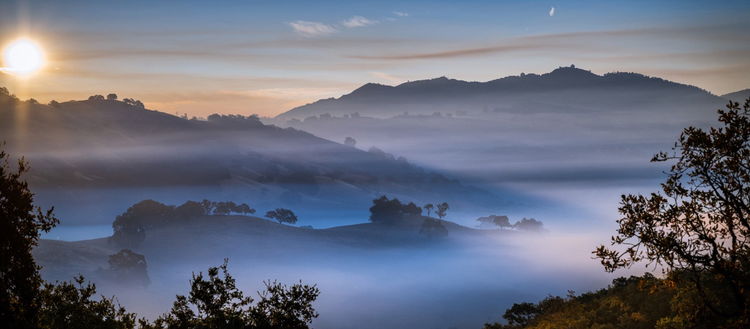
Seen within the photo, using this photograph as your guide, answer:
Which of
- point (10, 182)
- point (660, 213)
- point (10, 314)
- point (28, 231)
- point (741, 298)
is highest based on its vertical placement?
A: point (10, 182)

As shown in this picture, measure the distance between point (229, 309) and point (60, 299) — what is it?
8442mm

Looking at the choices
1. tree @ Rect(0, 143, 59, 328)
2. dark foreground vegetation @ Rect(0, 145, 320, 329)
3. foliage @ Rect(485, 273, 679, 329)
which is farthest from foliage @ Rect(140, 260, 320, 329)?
foliage @ Rect(485, 273, 679, 329)

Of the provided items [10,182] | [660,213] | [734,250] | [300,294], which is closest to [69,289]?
[10,182]

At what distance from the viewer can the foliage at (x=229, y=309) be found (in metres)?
26.7

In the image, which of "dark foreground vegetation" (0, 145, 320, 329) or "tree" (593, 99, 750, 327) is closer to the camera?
"tree" (593, 99, 750, 327)

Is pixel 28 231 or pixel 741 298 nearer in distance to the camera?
pixel 741 298

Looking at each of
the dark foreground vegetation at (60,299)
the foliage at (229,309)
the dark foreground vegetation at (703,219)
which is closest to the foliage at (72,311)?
the dark foreground vegetation at (60,299)

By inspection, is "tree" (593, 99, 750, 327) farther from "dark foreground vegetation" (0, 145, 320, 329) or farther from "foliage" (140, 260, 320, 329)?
"foliage" (140, 260, 320, 329)

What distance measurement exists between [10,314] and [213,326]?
8.44m

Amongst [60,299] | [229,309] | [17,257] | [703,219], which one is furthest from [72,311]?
[703,219]

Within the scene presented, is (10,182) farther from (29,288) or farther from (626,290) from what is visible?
(626,290)

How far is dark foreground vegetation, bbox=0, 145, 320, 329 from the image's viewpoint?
72.7 feet

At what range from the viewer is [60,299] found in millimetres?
26578

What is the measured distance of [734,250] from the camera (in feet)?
50.3
